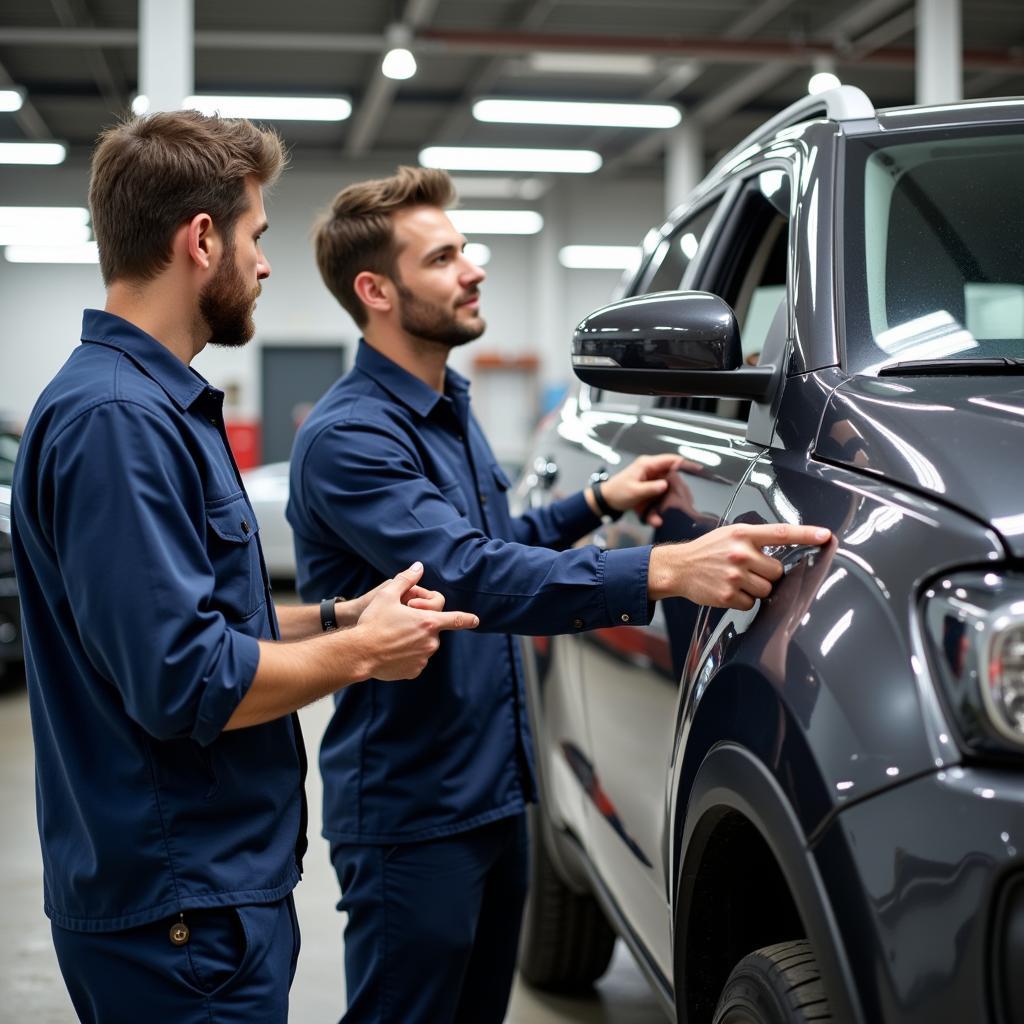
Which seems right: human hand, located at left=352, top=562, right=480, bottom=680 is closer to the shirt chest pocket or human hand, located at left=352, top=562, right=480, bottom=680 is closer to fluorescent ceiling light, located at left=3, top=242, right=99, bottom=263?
the shirt chest pocket

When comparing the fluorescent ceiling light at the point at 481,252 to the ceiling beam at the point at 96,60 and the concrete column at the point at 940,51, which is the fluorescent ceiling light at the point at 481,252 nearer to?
the ceiling beam at the point at 96,60

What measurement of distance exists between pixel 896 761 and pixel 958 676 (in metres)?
0.09

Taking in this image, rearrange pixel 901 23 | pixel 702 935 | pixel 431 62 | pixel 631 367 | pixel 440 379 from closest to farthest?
pixel 702 935, pixel 631 367, pixel 440 379, pixel 901 23, pixel 431 62

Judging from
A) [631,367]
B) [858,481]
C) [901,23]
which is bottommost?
[858,481]

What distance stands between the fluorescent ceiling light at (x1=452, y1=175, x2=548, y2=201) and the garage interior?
5cm

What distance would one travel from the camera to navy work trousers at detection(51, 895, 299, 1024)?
150 cm

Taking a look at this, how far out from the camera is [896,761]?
1.13m

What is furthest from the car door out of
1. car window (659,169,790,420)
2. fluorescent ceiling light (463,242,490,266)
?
fluorescent ceiling light (463,242,490,266)

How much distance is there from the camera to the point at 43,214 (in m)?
17.5

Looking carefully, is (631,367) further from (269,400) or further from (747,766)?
(269,400)

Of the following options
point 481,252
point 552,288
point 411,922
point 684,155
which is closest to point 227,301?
point 411,922

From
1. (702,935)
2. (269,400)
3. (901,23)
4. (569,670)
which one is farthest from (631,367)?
(269,400)

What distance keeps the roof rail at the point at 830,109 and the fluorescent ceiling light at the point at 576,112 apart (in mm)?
11517

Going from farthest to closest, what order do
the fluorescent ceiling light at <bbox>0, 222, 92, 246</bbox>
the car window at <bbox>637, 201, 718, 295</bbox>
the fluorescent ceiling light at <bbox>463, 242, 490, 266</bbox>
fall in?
the fluorescent ceiling light at <bbox>463, 242, 490, 266</bbox> < the fluorescent ceiling light at <bbox>0, 222, 92, 246</bbox> < the car window at <bbox>637, 201, 718, 295</bbox>
